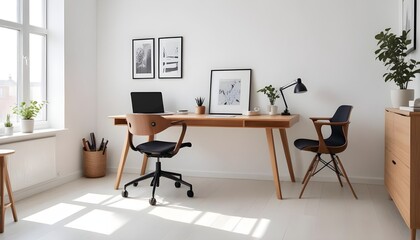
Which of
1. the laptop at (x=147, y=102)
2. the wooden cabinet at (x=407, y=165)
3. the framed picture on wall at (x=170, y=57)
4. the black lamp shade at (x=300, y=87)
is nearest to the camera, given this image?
the wooden cabinet at (x=407, y=165)

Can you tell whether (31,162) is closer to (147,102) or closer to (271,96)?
(147,102)

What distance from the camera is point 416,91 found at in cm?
333

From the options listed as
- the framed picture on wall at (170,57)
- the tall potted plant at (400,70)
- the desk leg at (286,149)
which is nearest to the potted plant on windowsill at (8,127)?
the framed picture on wall at (170,57)

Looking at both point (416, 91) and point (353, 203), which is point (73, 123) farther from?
point (416, 91)

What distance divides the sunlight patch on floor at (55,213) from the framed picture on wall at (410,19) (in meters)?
3.29

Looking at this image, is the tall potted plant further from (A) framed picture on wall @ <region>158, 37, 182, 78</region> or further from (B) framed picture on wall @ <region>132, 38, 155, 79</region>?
(B) framed picture on wall @ <region>132, 38, 155, 79</region>

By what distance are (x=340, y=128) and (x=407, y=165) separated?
4.67 ft

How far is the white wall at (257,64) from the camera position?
3994mm

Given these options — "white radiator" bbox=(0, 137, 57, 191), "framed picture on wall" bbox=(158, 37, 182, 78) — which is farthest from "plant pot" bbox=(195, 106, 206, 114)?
"white radiator" bbox=(0, 137, 57, 191)

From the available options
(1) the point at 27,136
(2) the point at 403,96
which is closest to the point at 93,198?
(1) the point at 27,136

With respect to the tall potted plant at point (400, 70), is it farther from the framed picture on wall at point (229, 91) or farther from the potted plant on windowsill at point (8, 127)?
the potted plant on windowsill at point (8, 127)

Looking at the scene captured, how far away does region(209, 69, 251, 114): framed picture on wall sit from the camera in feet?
14.2

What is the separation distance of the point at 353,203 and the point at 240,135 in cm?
153

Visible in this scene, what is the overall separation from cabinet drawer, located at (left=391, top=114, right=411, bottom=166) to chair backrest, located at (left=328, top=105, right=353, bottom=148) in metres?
0.65
